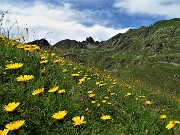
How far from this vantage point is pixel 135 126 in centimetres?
619

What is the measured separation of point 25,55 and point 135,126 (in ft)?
9.64

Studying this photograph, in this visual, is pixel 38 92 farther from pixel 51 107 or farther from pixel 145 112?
pixel 145 112

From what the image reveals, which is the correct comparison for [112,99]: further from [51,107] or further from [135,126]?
[51,107]

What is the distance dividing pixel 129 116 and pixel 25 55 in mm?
2726

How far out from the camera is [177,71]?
16650 cm

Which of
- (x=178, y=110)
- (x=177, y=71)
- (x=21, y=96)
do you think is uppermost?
(x=21, y=96)

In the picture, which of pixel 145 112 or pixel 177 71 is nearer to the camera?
pixel 145 112

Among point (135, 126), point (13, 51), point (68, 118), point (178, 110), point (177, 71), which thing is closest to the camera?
point (68, 118)

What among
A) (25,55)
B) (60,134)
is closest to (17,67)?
(60,134)

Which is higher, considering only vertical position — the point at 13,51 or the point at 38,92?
the point at 13,51

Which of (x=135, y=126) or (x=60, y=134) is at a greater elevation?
(x=60, y=134)

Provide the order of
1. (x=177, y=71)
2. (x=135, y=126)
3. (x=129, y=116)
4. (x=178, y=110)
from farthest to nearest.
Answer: (x=177, y=71) → (x=178, y=110) → (x=129, y=116) → (x=135, y=126)

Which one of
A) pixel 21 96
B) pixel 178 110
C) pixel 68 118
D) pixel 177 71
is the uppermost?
pixel 21 96

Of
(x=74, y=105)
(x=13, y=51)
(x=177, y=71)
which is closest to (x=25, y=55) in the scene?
(x=13, y=51)
